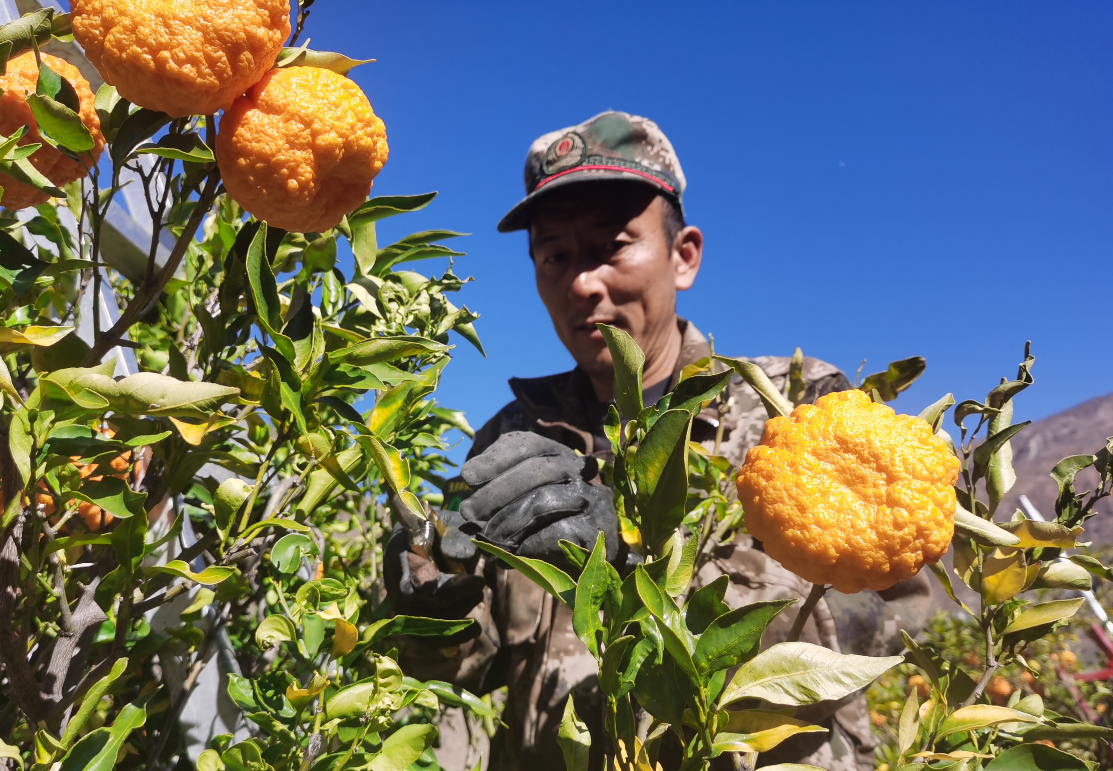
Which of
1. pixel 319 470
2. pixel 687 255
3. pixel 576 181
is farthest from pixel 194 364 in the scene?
pixel 687 255

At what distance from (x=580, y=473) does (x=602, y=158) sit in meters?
1.17

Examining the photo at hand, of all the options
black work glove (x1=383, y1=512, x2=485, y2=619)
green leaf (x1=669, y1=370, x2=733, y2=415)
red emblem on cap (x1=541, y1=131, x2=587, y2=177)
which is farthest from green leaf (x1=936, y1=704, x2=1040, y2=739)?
red emblem on cap (x1=541, y1=131, x2=587, y2=177)

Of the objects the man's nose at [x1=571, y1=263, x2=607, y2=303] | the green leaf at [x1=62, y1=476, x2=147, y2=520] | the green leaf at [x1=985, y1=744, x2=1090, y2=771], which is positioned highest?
the man's nose at [x1=571, y1=263, x2=607, y2=303]

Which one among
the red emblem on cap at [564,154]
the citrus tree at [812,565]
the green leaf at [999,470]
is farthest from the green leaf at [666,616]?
the red emblem on cap at [564,154]

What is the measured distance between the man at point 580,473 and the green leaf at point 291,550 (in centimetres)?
19

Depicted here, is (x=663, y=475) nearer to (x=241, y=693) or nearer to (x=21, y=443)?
(x=21, y=443)

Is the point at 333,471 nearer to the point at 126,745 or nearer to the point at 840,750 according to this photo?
the point at 126,745

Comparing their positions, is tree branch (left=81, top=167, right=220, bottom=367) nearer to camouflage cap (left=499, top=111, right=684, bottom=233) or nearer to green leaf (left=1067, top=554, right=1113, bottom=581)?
green leaf (left=1067, top=554, right=1113, bottom=581)

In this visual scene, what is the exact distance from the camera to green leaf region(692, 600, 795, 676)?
1.44 feet

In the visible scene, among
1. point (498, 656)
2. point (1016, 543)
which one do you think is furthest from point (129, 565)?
point (498, 656)

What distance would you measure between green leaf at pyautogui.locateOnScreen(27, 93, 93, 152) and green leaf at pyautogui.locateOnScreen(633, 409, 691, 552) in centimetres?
48

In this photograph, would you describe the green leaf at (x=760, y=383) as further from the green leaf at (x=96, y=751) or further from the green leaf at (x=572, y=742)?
the green leaf at (x=96, y=751)

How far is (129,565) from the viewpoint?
607 mm

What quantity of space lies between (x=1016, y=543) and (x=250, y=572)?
0.79m
